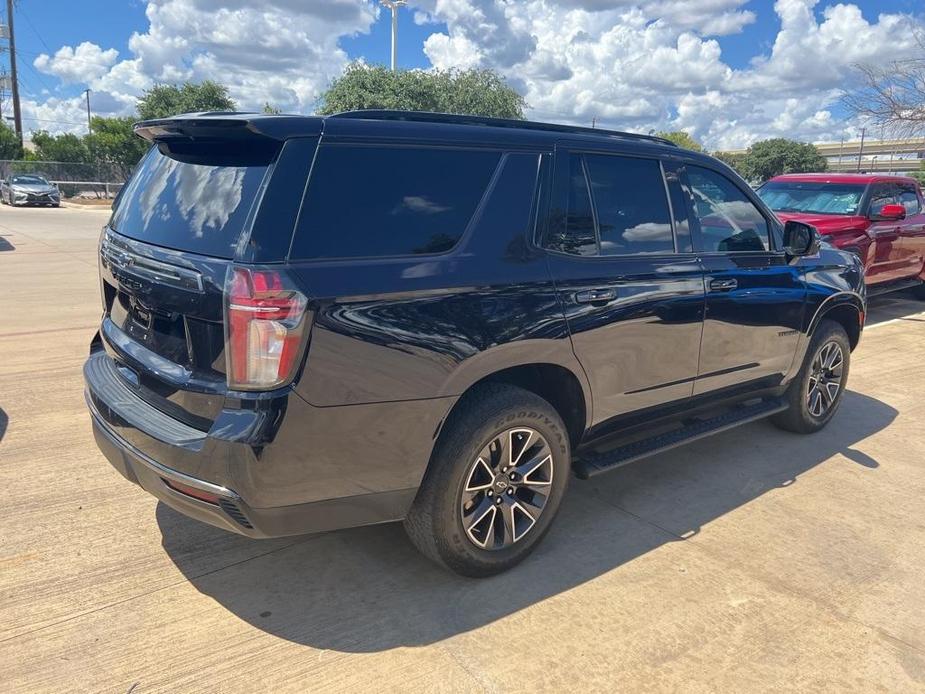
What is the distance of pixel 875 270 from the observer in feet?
30.6

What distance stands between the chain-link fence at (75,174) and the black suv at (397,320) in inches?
1701

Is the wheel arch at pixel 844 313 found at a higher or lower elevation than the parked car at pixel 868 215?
lower

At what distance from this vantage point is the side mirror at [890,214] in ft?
29.4

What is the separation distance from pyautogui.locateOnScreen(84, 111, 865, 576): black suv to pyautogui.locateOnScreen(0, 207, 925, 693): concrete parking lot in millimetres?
383

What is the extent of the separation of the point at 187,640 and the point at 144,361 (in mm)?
1110

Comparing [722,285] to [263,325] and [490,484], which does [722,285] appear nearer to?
[490,484]

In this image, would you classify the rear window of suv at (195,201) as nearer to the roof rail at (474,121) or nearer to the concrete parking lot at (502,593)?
the roof rail at (474,121)

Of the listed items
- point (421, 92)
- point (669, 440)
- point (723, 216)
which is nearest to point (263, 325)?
point (669, 440)

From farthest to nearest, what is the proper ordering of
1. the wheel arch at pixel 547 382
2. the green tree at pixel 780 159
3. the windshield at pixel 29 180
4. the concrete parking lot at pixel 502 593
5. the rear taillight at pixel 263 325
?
the green tree at pixel 780 159, the windshield at pixel 29 180, the wheel arch at pixel 547 382, the concrete parking lot at pixel 502 593, the rear taillight at pixel 263 325

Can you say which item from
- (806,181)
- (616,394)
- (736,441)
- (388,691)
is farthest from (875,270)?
(388,691)

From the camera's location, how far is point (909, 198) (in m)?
10.3

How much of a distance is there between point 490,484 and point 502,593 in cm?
49

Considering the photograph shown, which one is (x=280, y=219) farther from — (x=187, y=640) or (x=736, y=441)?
(x=736, y=441)

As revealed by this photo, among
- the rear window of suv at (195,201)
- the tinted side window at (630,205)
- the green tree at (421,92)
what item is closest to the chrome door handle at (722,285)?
the tinted side window at (630,205)
